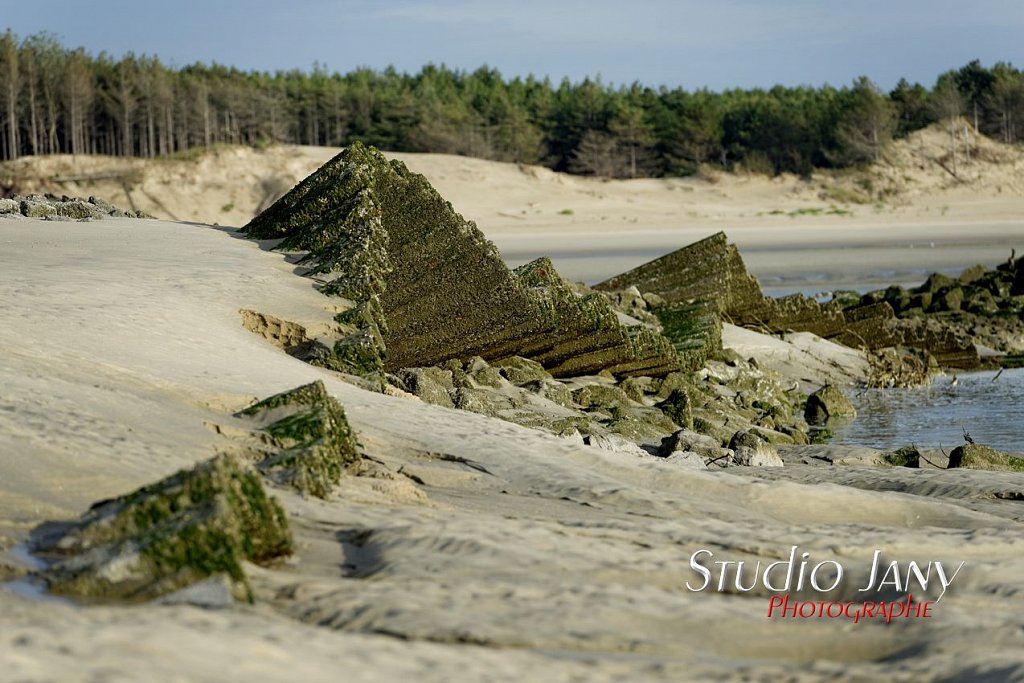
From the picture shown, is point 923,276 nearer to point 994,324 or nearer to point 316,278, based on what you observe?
point 994,324

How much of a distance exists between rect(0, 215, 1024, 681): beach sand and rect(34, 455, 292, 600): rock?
0.48 ft

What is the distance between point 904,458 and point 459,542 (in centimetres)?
510

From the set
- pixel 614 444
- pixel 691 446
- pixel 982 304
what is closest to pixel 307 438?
pixel 614 444

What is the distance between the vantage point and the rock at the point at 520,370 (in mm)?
11242

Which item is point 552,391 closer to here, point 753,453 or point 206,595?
Result: point 753,453

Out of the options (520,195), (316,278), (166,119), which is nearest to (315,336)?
(316,278)

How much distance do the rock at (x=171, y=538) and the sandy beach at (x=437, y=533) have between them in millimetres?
129

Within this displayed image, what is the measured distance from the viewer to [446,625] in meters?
4.13

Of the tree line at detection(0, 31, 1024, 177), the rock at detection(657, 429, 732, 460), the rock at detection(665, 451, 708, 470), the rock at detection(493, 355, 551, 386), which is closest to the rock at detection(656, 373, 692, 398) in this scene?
the rock at detection(493, 355, 551, 386)

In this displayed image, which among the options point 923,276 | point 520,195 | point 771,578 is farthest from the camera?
point 520,195

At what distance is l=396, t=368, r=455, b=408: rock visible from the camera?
9711 millimetres

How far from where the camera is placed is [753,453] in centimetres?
865

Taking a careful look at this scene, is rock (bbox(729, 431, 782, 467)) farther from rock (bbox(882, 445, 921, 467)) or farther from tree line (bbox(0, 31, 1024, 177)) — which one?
tree line (bbox(0, 31, 1024, 177))

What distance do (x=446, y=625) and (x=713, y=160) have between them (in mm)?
62367
